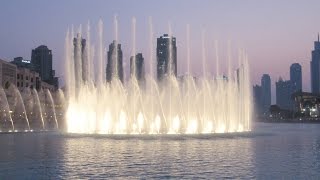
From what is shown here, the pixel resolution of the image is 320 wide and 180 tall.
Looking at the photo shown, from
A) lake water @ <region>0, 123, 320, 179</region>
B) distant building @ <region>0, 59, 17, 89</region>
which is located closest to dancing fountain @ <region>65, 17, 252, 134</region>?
lake water @ <region>0, 123, 320, 179</region>

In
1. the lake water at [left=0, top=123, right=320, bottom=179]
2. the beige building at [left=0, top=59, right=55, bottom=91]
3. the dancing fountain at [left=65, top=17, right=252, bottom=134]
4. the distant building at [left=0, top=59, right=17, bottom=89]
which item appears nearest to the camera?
the lake water at [left=0, top=123, right=320, bottom=179]

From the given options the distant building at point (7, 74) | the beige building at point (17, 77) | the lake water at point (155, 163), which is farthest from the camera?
the beige building at point (17, 77)

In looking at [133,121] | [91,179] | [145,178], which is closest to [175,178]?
[145,178]

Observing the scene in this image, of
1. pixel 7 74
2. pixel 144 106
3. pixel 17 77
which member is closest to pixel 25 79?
pixel 17 77

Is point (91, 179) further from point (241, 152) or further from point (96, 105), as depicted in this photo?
point (96, 105)

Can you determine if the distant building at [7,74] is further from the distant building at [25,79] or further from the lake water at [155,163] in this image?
the lake water at [155,163]

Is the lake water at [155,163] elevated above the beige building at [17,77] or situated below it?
below

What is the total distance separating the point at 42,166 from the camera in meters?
26.0

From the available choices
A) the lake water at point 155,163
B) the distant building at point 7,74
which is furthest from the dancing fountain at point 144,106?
the distant building at point 7,74

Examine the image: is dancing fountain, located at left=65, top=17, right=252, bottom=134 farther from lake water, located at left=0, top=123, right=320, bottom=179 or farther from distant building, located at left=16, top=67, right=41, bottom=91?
distant building, located at left=16, top=67, right=41, bottom=91

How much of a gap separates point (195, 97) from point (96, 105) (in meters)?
11.4

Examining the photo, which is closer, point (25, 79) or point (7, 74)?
point (7, 74)

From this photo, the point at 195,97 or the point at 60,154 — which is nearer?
the point at 60,154

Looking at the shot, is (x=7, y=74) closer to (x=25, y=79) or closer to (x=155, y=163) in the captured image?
(x=25, y=79)
